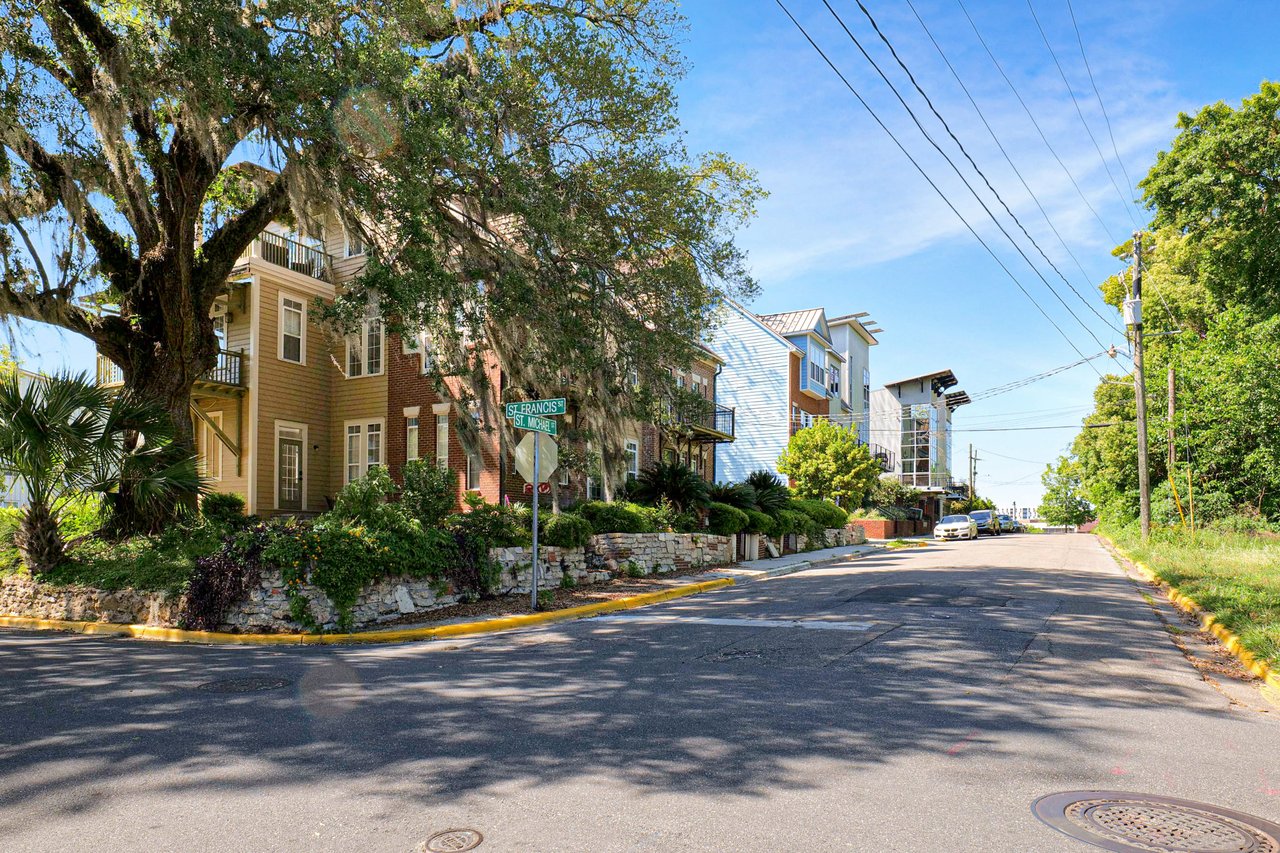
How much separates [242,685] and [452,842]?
454 cm

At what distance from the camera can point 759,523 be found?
2556 cm

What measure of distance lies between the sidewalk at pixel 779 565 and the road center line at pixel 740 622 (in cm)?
658

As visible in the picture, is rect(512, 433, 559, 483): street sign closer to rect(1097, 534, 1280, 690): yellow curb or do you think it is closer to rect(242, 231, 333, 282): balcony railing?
rect(1097, 534, 1280, 690): yellow curb

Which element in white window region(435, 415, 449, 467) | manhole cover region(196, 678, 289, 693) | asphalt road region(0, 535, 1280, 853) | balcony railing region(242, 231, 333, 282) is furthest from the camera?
balcony railing region(242, 231, 333, 282)

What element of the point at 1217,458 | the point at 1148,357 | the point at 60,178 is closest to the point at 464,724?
the point at 60,178

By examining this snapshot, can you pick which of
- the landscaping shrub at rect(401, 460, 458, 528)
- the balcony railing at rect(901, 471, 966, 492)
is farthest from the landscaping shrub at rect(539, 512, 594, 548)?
the balcony railing at rect(901, 471, 966, 492)

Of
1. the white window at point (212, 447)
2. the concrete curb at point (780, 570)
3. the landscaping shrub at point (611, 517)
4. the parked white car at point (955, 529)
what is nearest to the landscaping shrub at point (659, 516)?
the landscaping shrub at point (611, 517)

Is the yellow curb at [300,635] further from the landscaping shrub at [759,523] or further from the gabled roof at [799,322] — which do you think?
the gabled roof at [799,322]

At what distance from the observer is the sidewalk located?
20.0m

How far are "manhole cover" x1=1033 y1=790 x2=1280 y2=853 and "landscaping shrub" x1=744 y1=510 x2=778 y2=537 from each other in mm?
19945

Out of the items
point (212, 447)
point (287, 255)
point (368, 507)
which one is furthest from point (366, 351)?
point (368, 507)

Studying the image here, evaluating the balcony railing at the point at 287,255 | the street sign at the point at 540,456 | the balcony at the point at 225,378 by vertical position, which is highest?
the balcony railing at the point at 287,255

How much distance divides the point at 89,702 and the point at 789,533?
2308 cm

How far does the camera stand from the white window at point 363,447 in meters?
25.3
